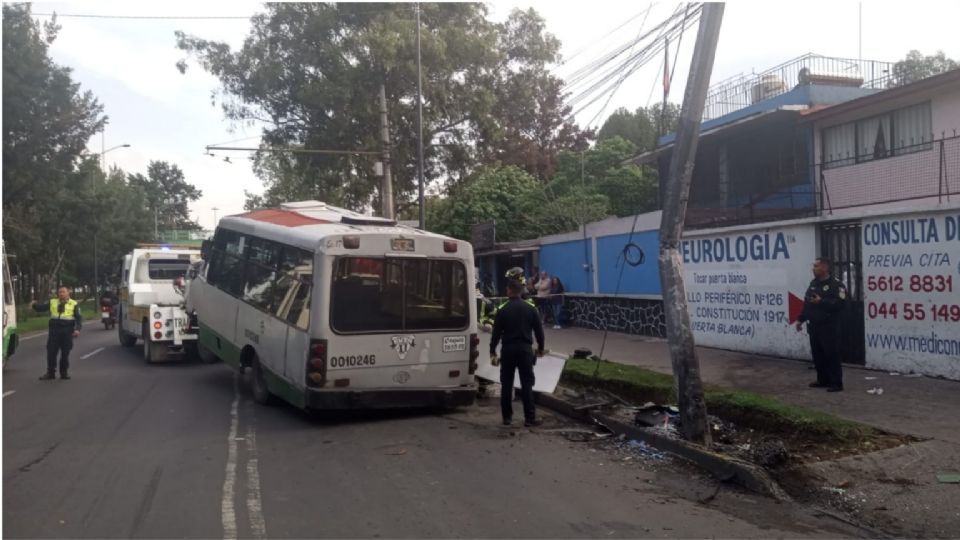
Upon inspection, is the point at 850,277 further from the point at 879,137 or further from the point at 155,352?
the point at 155,352

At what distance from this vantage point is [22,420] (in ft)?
32.2

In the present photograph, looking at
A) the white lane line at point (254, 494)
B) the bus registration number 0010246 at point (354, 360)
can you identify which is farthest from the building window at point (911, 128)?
the white lane line at point (254, 494)

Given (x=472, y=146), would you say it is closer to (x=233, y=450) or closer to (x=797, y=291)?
(x=797, y=291)

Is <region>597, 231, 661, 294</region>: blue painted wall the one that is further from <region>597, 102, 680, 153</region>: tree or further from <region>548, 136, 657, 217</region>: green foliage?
<region>597, 102, 680, 153</region>: tree

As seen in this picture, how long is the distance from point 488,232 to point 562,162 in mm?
11659

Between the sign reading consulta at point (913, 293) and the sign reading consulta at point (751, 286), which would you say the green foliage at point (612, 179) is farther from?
the sign reading consulta at point (913, 293)

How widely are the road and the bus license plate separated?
2127 mm

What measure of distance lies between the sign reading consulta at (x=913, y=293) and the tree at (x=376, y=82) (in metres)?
17.9

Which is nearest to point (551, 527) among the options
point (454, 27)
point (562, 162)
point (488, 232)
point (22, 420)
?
point (22, 420)

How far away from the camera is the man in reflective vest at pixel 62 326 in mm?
13377

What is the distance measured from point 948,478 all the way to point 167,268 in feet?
52.6

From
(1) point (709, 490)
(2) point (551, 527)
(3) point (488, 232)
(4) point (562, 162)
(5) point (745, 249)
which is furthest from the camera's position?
(4) point (562, 162)

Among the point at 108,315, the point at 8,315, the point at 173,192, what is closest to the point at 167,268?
the point at 8,315

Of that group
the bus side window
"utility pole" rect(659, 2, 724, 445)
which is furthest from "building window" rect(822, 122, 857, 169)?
the bus side window
